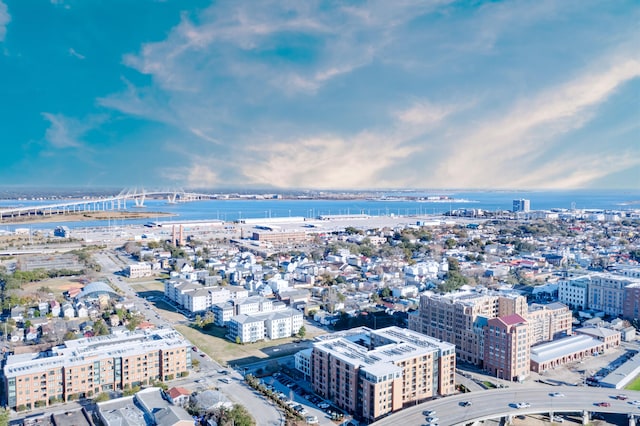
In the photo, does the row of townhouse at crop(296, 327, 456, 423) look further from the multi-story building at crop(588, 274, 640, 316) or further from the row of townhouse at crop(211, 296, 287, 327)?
the multi-story building at crop(588, 274, 640, 316)

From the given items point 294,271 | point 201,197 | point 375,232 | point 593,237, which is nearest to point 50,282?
point 294,271

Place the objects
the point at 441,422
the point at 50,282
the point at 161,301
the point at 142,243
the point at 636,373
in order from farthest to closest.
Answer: the point at 142,243
the point at 50,282
the point at 161,301
the point at 636,373
the point at 441,422

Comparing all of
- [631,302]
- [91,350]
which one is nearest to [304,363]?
[91,350]

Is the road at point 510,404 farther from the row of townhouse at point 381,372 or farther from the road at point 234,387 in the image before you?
the road at point 234,387

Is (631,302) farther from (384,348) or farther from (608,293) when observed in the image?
(384,348)

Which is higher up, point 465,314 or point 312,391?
point 465,314

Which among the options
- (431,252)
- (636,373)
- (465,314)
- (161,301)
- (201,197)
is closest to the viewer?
(636,373)

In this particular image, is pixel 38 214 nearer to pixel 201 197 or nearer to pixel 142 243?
pixel 142 243
